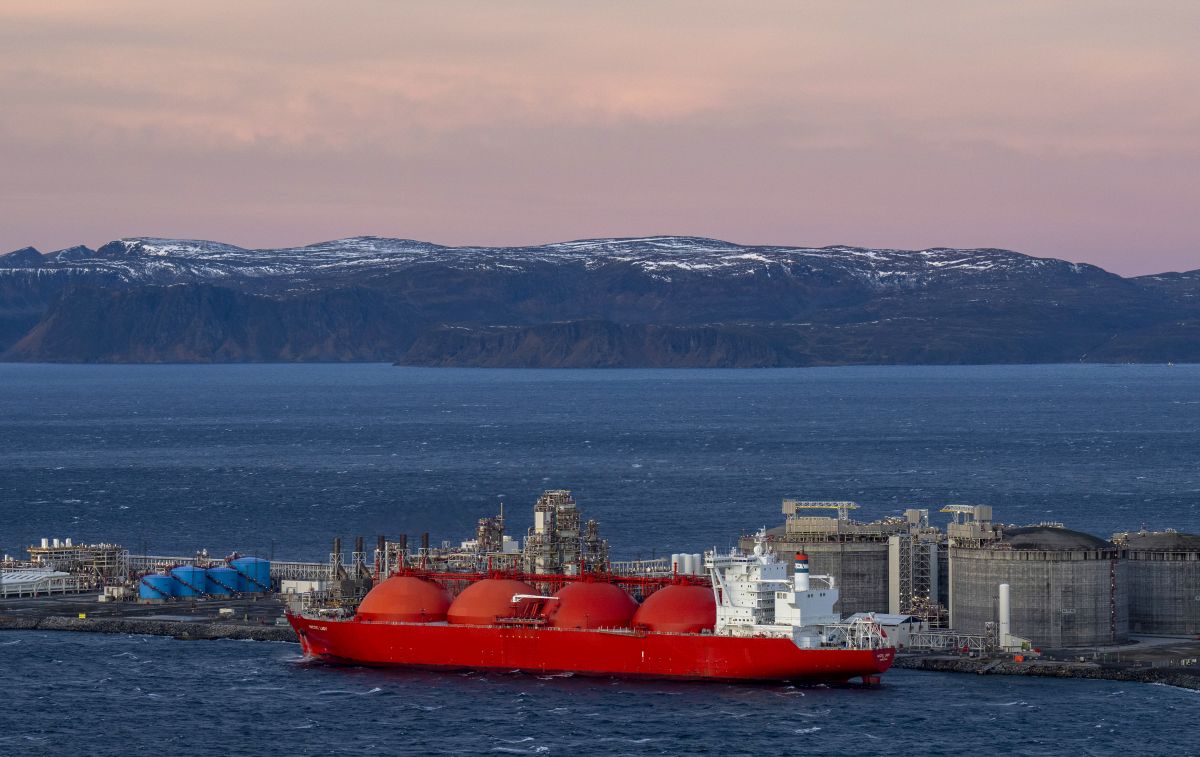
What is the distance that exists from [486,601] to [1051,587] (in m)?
25.9

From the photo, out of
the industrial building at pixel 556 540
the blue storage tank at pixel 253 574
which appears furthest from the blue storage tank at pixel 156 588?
the industrial building at pixel 556 540

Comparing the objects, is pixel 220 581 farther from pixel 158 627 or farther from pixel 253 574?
pixel 158 627

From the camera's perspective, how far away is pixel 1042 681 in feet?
280

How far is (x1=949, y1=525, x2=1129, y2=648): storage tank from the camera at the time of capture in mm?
90750

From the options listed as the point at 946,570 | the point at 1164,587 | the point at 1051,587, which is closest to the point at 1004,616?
the point at 1051,587

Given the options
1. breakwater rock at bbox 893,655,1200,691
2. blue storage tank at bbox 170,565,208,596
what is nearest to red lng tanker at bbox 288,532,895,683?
breakwater rock at bbox 893,655,1200,691

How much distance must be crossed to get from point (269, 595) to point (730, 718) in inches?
1709

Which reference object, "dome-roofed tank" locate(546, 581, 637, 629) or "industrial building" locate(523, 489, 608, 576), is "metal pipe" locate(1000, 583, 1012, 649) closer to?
"dome-roofed tank" locate(546, 581, 637, 629)

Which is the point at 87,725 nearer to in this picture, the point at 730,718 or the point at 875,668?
the point at 730,718

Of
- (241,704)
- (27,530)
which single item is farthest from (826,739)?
(27,530)

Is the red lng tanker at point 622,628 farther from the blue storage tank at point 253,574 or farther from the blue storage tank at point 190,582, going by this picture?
the blue storage tank at point 253,574

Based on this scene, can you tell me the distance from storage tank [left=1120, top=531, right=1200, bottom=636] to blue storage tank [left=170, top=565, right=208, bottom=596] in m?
51.3

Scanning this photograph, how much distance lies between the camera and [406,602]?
304 ft

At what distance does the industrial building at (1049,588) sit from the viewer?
90.8 meters
